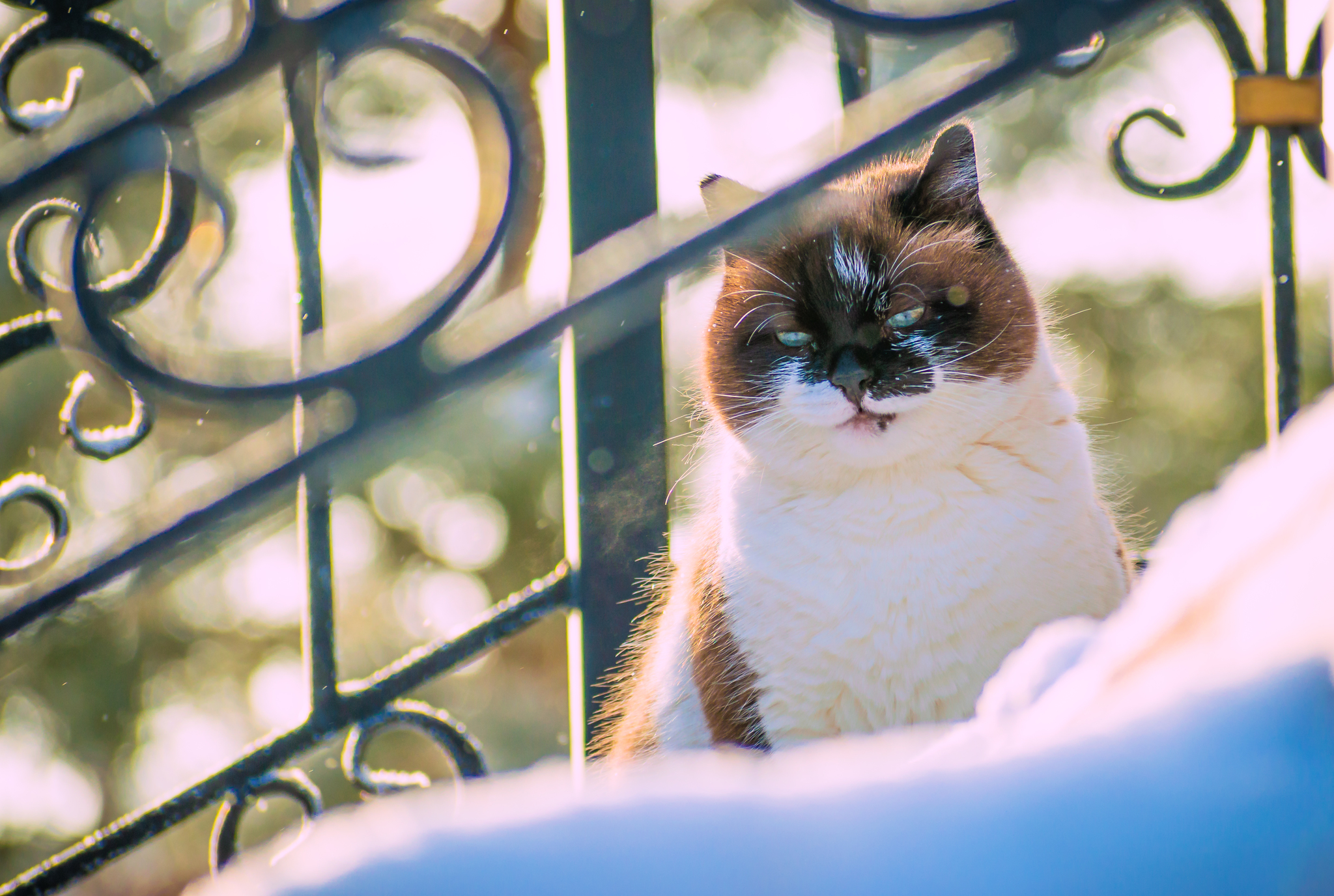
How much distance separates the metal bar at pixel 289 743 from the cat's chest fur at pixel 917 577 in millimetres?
274

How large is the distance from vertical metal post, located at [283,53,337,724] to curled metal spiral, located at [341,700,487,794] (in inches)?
1.6

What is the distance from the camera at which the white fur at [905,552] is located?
1.10 meters

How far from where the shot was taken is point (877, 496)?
122 centimetres

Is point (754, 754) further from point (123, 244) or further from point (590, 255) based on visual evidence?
point (123, 244)

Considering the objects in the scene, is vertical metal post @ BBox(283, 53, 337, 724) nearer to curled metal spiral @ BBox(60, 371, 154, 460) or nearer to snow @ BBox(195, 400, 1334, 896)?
curled metal spiral @ BBox(60, 371, 154, 460)

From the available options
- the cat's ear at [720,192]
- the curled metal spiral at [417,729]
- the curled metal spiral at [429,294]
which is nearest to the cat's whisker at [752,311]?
the cat's ear at [720,192]

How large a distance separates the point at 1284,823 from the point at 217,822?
1024 mm

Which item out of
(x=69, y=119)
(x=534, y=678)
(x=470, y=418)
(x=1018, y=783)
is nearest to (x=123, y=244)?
(x=470, y=418)

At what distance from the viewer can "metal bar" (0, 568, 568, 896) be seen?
997mm

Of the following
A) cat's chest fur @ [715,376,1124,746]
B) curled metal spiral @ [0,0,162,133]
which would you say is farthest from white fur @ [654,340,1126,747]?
curled metal spiral @ [0,0,162,133]

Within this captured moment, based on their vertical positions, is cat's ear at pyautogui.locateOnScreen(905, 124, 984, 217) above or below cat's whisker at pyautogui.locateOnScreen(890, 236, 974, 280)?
above

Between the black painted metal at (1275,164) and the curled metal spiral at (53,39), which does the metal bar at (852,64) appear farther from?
the curled metal spiral at (53,39)

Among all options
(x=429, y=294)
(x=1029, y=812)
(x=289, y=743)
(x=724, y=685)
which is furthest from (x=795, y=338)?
(x=1029, y=812)

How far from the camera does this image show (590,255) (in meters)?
0.85
